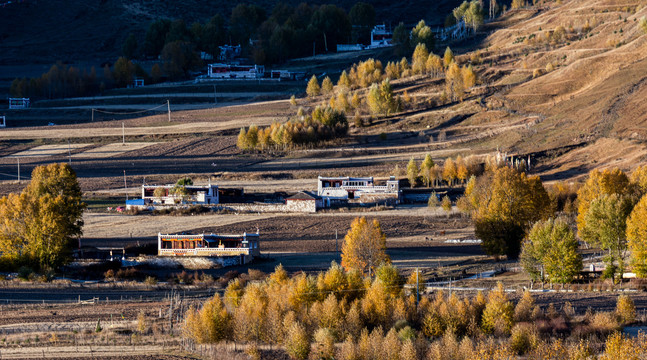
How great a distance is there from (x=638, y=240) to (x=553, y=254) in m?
3.94

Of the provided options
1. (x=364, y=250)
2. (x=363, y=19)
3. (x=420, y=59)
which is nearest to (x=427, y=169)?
(x=364, y=250)

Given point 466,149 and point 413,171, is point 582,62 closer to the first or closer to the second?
point 466,149

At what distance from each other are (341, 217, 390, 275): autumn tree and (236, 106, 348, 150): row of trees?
165 ft

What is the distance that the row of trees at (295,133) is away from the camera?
102688mm

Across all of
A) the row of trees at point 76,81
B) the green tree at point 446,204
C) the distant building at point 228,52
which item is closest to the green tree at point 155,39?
the distant building at point 228,52

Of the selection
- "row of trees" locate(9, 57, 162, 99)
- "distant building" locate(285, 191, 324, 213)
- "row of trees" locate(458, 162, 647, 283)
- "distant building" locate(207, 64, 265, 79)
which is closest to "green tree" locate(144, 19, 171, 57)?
"row of trees" locate(9, 57, 162, 99)

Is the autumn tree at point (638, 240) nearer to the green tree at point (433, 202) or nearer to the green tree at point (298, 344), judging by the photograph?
the green tree at point (298, 344)

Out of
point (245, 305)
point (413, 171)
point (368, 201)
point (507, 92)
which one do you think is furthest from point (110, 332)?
point (507, 92)

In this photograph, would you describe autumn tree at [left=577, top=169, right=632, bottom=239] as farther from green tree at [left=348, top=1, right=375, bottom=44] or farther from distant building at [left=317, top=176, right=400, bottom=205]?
green tree at [left=348, top=1, right=375, bottom=44]

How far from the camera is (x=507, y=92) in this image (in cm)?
11438

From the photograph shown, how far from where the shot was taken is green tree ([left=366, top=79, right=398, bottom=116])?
112m

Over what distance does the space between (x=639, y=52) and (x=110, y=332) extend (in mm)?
83154

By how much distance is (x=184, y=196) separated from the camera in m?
79.6

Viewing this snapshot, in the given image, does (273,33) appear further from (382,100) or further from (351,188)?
(351,188)
